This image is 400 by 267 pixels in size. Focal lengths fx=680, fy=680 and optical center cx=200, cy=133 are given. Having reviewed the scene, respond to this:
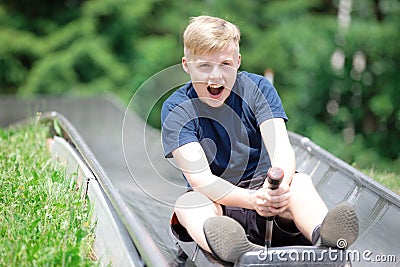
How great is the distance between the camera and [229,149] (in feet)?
9.82

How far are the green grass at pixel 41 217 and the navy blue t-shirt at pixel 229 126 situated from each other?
505mm

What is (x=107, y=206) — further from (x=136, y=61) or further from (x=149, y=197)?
(x=136, y=61)

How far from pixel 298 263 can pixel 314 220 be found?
25 centimetres

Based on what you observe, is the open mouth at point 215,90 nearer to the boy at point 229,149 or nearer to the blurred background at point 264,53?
the boy at point 229,149

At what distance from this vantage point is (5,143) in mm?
4410

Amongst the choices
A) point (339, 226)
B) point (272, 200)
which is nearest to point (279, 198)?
point (272, 200)

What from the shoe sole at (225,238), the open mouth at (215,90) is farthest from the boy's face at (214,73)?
the shoe sole at (225,238)

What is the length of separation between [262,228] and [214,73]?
2.27 ft

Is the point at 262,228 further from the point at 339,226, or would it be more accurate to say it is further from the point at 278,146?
the point at 339,226

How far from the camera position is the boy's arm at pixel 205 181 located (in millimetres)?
2777

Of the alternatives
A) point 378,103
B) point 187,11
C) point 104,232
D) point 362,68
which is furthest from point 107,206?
point 187,11

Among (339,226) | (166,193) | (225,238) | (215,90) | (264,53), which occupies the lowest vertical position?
(339,226)

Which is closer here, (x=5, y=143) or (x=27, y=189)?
(x=27, y=189)

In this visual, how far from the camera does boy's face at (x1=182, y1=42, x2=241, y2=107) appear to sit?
2.93 m
